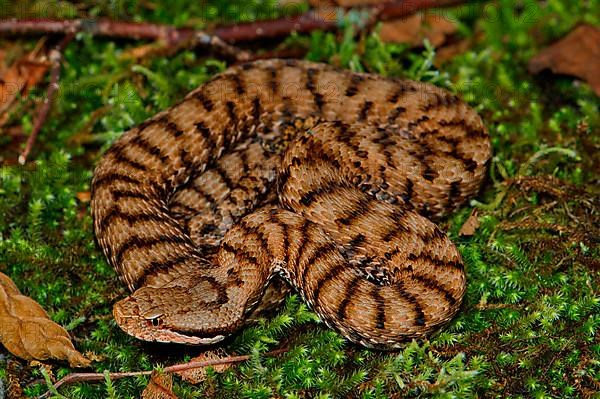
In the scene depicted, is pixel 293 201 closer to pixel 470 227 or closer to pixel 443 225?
pixel 443 225

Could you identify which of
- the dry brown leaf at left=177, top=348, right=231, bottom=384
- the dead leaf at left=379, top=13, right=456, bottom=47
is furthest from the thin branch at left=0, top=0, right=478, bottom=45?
the dry brown leaf at left=177, top=348, right=231, bottom=384

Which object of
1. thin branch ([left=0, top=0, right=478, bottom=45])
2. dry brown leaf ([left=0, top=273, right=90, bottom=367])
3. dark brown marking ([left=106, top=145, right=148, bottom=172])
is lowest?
dry brown leaf ([left=0, top=273, right=90, bottom=367])

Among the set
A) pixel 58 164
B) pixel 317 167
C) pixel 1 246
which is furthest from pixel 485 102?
pixel 1 246

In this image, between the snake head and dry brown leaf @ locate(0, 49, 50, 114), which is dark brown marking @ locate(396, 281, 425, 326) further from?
dry brown leaf @ locate(0, 49, 50, 114)

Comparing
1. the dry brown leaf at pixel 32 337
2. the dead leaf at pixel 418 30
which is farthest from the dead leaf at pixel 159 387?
the dead leaf at pixel 418 30

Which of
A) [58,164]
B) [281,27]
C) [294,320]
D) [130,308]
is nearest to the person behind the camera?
[130,308]

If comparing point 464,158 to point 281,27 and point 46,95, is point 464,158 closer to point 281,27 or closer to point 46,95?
point 281,27
